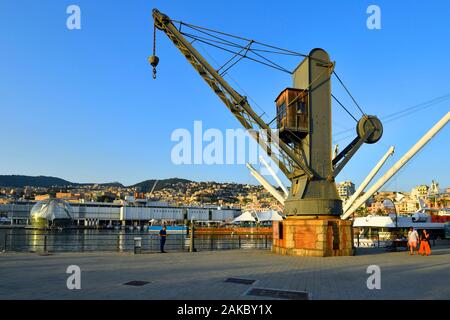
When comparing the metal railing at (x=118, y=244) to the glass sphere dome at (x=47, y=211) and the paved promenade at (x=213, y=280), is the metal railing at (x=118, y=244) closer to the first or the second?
the paved promenade at (x=213, y=280)

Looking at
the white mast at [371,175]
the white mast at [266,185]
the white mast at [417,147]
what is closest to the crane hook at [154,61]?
the white mast at [266,185]

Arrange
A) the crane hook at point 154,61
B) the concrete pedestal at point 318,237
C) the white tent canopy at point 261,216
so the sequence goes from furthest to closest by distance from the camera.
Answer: the white tent canopy at point 261,216 < the crane hook at point 154,61 < the concrete pedestal at point 318,237

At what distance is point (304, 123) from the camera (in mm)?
23688

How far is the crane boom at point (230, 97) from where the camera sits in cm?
2319

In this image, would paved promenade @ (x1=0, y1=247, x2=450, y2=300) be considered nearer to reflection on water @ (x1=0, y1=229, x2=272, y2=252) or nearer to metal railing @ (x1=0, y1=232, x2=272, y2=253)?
metal railing @ (x1=0, y1=232, x2=272, y2=253)

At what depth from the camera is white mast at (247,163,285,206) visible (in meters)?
29.1

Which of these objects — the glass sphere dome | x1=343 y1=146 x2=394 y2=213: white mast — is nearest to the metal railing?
x1=343 y1=146 x2=394 y2=213: white mast

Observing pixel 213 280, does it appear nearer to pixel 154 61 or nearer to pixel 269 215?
pixel 154 61

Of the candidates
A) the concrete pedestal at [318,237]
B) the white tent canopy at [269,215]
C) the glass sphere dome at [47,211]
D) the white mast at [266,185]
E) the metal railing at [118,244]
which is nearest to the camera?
the concrete pedestal at [318,237]

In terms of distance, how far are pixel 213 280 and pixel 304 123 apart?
13958mm

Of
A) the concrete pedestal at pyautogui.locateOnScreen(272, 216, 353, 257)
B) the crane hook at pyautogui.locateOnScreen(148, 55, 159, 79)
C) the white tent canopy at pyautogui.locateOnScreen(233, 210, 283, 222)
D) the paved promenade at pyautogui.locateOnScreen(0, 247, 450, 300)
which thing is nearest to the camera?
the paved promenade at pyautogui.locateOnScreen(0, 247, 450, 300)

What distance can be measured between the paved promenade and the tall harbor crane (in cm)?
599
